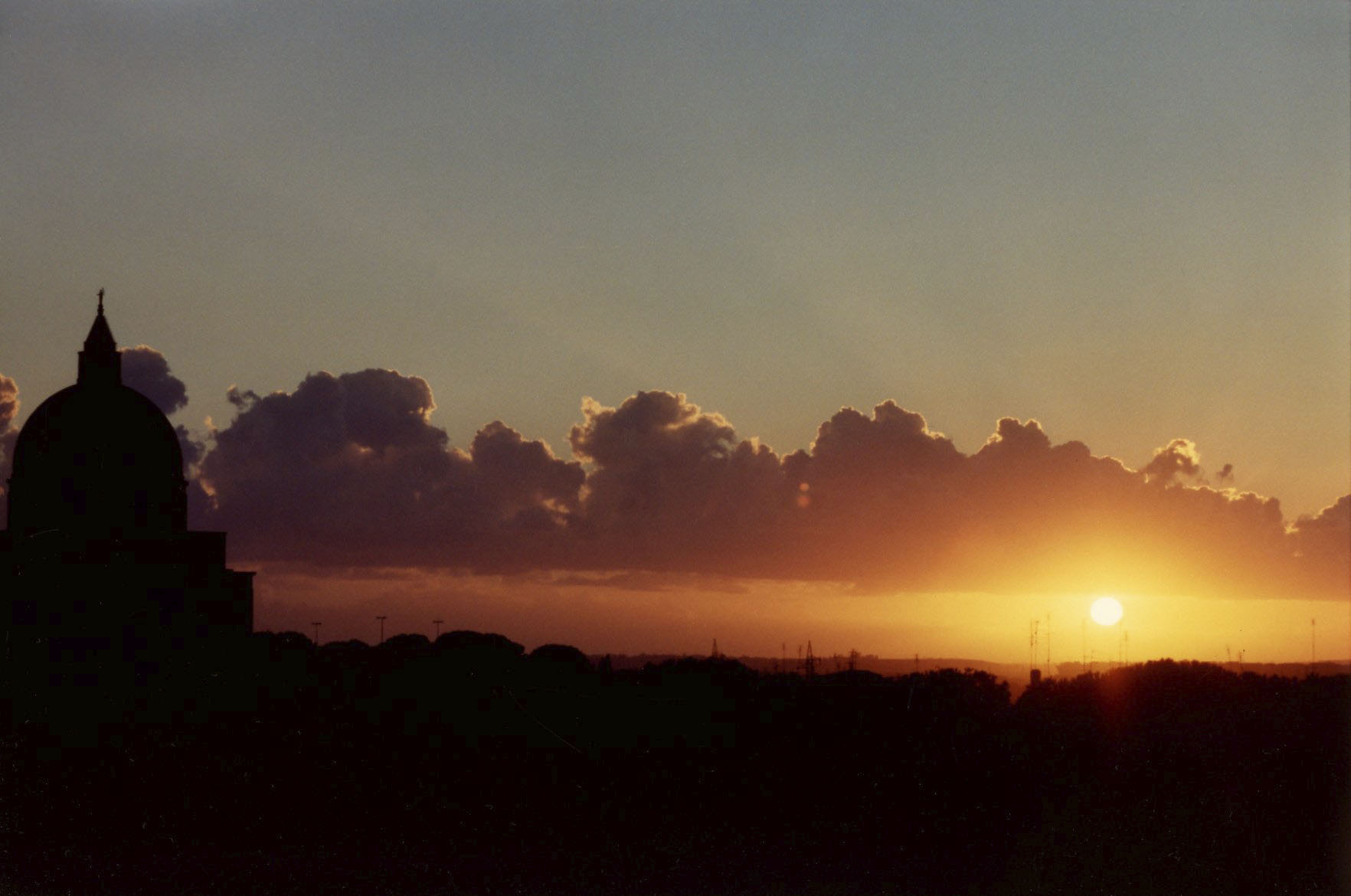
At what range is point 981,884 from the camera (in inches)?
1809

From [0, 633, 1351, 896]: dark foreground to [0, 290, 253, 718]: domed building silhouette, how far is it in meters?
3.29

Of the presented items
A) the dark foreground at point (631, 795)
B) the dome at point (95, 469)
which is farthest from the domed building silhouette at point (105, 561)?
the dark foreground at point (631, 795)

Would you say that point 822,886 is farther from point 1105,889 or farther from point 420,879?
point 420,879

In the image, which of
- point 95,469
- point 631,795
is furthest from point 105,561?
point 631,795

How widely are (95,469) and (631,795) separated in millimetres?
41218

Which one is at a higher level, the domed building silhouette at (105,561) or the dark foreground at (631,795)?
the domed building silhouette at (105,561)

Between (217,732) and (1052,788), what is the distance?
119 ft

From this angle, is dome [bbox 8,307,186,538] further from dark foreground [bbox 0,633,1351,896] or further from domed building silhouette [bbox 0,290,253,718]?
dark foreground [bbox 0,633,1351,896]

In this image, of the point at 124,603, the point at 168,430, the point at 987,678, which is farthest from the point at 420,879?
the point at 987,678

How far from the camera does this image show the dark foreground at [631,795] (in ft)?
151

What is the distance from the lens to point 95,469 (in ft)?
263

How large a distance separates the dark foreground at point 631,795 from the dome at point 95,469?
32.8 ft

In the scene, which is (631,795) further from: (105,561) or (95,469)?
(95,469)

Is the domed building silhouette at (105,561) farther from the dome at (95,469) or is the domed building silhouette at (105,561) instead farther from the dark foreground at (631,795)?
the dark foreground at (631,795)
